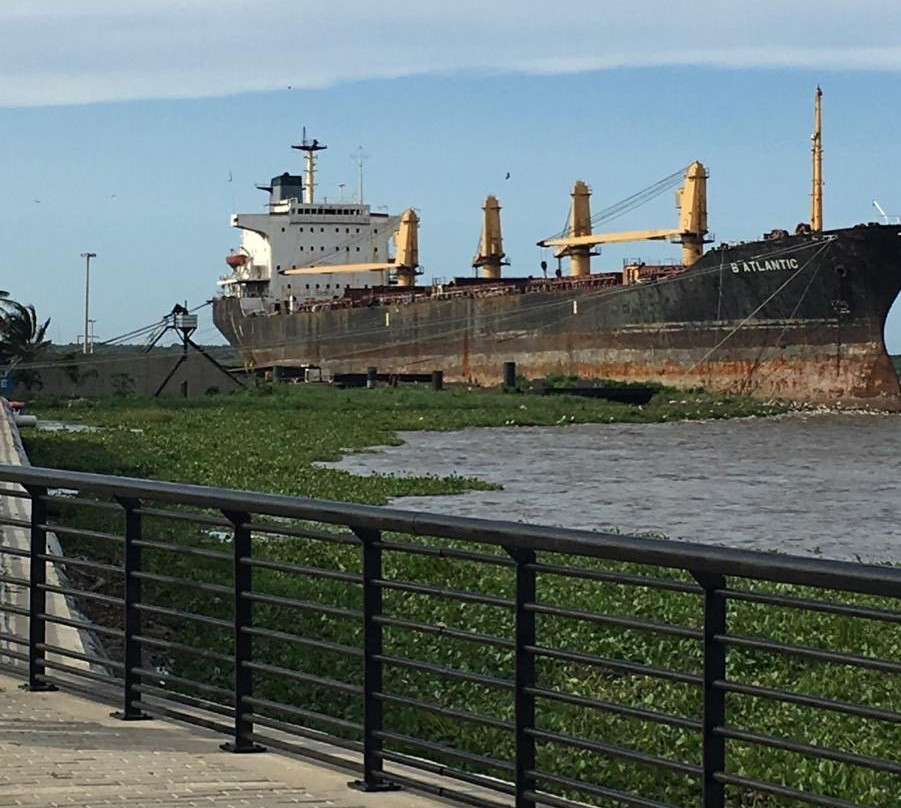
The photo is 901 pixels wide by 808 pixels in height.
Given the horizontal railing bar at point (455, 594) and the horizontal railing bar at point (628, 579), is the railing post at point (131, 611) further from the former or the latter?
the horizontal railing bar at point (628, 579)

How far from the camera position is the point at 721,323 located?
4678 cm

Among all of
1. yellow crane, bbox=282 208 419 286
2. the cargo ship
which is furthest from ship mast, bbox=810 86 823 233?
yellow crane, bbox=282 208 419 286

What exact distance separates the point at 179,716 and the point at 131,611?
0.39 metres

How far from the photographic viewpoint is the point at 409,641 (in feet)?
28.8

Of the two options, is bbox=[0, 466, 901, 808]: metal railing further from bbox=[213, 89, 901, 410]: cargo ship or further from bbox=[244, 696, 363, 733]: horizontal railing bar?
bbox=[213, 89, 901, 410]: cargo ship

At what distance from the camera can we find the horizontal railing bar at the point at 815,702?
3208mm

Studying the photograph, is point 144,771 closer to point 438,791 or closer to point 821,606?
point 438,791

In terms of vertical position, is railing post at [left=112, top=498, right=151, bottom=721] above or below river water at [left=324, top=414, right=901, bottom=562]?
above

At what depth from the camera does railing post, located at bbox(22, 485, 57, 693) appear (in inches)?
222

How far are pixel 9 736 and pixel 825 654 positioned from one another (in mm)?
2682

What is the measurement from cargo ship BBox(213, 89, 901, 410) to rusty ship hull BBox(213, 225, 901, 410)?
0.16 feet

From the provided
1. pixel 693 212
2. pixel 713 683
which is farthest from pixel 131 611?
pixel 693 212

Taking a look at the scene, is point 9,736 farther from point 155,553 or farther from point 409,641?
point 155,553

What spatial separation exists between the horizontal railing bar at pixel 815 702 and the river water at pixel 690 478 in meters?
11.4
